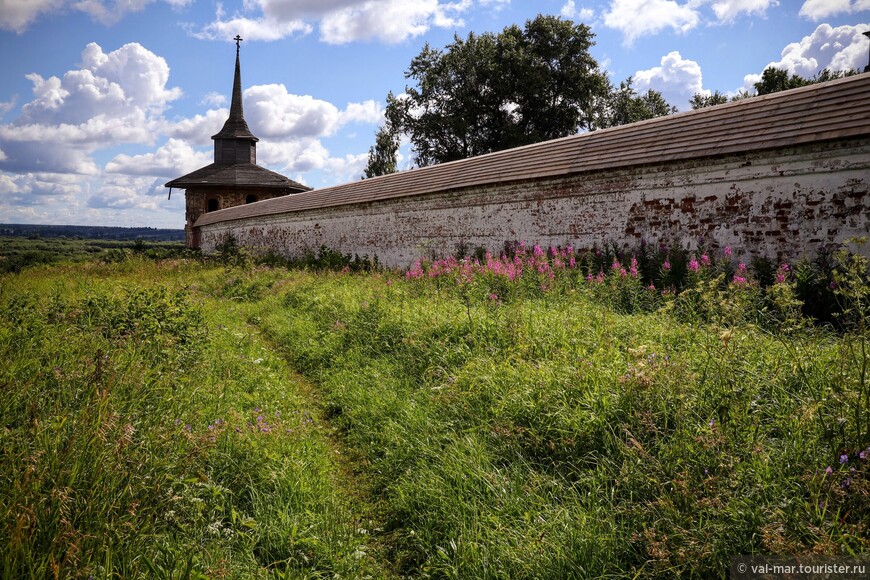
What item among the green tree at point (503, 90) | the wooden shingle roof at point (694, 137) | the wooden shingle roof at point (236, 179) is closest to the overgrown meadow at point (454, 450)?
the wooden shingle roof at point (694, 137)

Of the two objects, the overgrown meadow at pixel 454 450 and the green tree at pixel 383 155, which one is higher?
the green tree at pixel 383 155

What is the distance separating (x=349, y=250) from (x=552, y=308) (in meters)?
11.8

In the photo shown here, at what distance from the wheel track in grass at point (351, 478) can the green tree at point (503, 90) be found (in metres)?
28.8

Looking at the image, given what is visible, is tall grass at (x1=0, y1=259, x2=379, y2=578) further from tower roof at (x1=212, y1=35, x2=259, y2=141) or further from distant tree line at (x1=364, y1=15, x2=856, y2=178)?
tower roof at (x1=212, y1=35, x2=259, y2=141)

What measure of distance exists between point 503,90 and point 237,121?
84.1 ft

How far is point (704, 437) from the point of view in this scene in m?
A: 2.71

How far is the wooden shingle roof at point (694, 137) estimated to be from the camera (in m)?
6.80

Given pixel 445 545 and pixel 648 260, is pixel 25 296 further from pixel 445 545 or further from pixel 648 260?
pixel 648 260

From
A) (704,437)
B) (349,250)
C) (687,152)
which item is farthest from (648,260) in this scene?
(349,250)

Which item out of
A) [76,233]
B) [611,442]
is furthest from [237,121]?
[76,233]

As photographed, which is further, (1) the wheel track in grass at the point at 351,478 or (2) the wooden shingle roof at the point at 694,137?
(2) the wooden shingle roof at the point at 694,137

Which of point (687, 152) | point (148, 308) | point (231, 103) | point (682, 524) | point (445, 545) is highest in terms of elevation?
point (231, 103)

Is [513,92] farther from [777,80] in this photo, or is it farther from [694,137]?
[694,137]

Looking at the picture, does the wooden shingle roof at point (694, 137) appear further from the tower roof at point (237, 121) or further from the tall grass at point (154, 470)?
the tower roof at point (237, 121)
